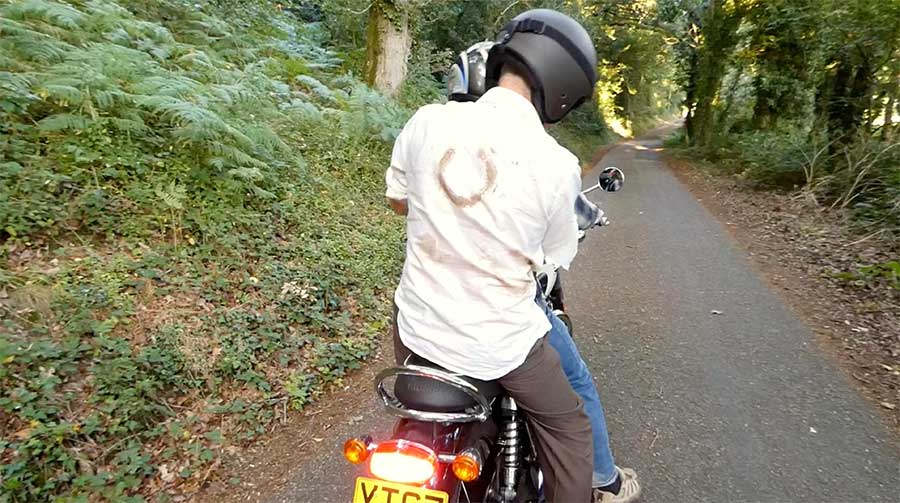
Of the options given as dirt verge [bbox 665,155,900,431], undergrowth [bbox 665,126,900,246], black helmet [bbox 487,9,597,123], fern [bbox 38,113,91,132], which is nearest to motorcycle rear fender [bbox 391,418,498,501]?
black helmet [bbox 487,9,597,123]

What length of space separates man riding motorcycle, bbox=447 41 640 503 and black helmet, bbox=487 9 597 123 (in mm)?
300

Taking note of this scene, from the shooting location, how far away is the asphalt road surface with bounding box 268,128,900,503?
2961 millimetres

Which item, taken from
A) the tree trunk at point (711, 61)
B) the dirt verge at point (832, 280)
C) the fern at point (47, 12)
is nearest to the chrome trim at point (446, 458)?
the dirt verge at point (832, 280)

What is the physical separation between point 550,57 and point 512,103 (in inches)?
8.9

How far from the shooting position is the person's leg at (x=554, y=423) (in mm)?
1877

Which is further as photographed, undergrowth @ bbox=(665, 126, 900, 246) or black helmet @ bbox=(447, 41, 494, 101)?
undergrowth @ bbox=(665, 126, 900, 246)

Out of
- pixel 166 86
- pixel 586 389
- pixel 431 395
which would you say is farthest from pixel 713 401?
pixel 166 86

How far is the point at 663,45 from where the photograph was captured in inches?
1127

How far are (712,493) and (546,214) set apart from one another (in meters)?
2.22

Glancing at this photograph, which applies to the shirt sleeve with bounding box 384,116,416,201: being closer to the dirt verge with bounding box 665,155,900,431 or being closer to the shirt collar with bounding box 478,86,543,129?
the shirt collar with bounding box 478,86,543,129

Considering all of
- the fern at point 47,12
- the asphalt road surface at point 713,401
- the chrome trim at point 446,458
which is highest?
the fern at point 47,12

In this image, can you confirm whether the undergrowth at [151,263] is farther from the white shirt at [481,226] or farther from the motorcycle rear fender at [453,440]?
the white shirt at [481,226]

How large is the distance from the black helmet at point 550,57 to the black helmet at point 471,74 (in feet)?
1.15

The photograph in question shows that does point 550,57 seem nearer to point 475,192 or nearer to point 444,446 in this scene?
point 475,192
